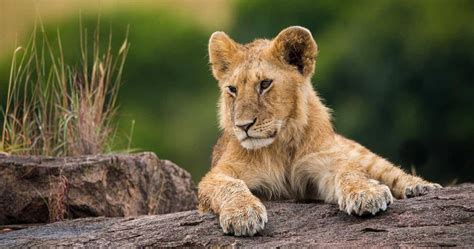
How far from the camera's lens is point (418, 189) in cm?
580

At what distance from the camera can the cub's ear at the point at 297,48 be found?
18.8ft

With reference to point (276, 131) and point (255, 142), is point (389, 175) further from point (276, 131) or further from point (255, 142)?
point (255, 142)

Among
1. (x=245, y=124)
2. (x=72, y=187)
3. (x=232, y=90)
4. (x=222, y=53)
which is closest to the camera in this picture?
(x=245, y=124)

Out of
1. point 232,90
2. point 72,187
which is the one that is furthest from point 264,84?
point 72,187

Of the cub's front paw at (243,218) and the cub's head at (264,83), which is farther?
the cub's head at (264,83)

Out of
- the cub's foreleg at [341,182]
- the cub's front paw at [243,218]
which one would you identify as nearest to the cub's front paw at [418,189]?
the cub's foreleg at [341,182]

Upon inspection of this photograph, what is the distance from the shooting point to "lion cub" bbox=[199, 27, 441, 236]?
551cm

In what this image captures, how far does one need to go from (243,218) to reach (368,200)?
70 centimetres

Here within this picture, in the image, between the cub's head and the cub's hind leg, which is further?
the cub's hind leg

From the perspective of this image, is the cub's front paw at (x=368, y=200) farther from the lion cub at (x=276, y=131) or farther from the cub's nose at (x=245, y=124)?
the cub's nose at (x=245, y=124)

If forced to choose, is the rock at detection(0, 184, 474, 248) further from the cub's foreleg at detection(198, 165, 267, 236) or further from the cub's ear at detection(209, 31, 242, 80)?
the cub's ear at detection(209, 31, 242, 80)

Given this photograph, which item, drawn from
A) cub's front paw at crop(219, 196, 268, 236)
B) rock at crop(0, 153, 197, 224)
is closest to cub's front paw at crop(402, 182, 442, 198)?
cub's front paw at crop(219, 196, 268, 236)

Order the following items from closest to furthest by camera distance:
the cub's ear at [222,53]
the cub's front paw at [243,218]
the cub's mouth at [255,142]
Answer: the cub's front paw at [243,218], the cub's mouth at [255,142], the cub's ear at [222,53]

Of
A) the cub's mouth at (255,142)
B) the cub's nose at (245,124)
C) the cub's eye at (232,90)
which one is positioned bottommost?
the cub's mouth at (255,142)
